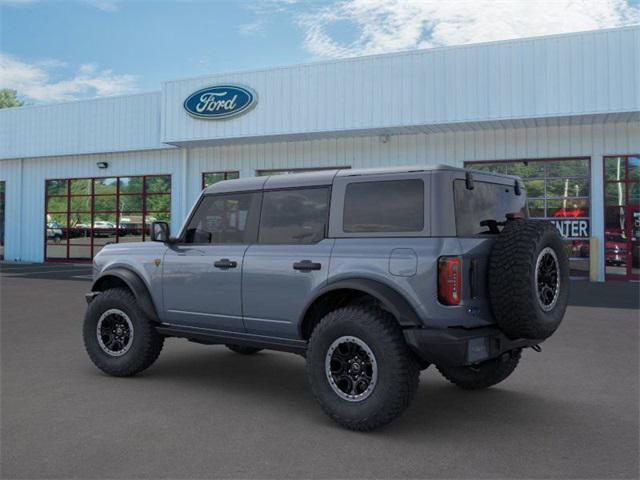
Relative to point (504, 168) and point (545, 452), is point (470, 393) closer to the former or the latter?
point (545, 452)

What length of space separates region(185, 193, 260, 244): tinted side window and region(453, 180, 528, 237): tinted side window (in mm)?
1826

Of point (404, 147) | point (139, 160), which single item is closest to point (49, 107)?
point (139, 160)

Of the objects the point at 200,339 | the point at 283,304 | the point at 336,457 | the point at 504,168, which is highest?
the point at 504,168

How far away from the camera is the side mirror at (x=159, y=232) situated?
228 inches

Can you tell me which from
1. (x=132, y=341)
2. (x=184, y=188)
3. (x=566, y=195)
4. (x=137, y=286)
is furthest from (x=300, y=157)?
(x=132, y=341)

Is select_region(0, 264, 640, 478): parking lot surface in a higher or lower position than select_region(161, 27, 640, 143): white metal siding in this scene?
lower

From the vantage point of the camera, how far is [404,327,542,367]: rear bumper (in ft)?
13.9

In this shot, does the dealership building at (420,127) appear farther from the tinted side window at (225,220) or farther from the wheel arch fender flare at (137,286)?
the wheel arch fender flare at (137,286)

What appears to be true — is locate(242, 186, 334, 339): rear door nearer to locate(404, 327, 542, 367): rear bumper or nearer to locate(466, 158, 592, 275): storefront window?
locate(404, 327, 542, 367): rear bumper

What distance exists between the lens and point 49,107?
25.4m

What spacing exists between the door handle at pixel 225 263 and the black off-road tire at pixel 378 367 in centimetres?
108

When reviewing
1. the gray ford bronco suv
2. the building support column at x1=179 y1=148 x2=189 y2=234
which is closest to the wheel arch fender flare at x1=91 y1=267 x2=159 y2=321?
the gray ford bronco suv

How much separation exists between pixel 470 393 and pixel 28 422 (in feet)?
12.0

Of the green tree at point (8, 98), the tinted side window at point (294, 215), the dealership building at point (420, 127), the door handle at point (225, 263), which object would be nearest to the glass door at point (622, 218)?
the dealership building at point (420, 127)
